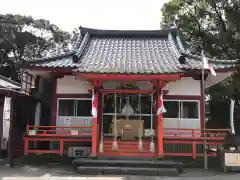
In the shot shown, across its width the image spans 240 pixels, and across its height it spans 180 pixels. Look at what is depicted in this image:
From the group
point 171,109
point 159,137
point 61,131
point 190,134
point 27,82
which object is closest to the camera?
point 159,137

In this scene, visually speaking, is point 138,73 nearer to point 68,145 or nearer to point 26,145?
point 68,145

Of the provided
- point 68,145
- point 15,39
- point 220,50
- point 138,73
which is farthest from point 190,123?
point 15,39

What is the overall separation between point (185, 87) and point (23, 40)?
30978 mm

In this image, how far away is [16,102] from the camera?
13570 mm

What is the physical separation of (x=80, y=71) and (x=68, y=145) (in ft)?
12.1

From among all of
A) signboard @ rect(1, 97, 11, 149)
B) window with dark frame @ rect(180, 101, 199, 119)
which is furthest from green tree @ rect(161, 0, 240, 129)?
signboard @ rect(1, 97, 11, 149)

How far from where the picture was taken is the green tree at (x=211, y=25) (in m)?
25.0

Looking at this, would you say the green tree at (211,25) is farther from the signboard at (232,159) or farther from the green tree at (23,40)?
the green tree at (23,40)

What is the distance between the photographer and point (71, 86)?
15031mm

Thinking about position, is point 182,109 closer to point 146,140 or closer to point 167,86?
point 167,86

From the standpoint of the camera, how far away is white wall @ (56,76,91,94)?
14969 millimetres

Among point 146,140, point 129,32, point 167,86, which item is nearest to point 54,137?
point 146,140

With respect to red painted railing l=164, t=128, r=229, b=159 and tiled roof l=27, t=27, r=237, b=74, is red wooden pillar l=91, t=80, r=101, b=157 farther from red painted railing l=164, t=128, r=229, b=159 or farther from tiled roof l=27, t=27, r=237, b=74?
red painted railing l=164, t=128, r=229, b=159

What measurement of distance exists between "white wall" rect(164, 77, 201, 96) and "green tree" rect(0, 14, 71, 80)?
27332 millimetres
